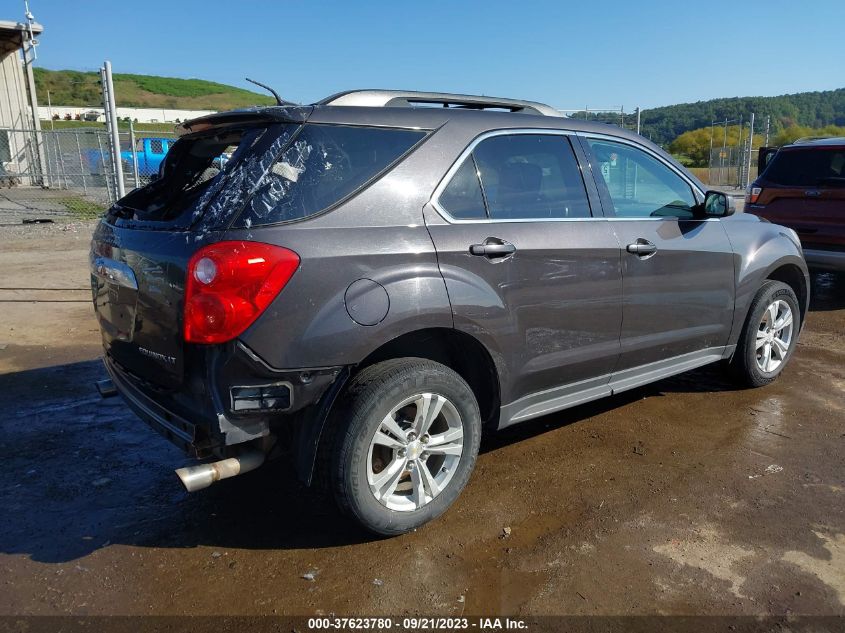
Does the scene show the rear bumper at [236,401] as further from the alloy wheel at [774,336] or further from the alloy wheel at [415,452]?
the alloy wheel at [774,336]

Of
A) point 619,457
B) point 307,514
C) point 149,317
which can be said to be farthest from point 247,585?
point 619,457

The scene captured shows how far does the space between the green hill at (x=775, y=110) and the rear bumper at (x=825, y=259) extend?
1817cm

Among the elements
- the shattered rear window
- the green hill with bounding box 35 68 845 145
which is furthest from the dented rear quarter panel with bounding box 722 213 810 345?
the green hill with bounding box 35 68 845 145

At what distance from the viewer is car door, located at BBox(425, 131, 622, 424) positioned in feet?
10.4

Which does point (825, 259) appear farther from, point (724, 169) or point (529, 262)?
point (724, 169)

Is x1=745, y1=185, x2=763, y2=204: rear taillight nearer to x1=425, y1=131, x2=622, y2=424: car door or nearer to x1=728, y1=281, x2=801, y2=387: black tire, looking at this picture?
x1=728, y1=281, x2=801, y2=387: black tire

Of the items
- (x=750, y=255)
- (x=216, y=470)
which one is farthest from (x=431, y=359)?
(x=750, y=255)

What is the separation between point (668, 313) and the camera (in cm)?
412

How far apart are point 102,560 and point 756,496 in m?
3.16

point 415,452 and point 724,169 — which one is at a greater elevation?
point 724,169

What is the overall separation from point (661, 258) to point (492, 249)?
1.35m

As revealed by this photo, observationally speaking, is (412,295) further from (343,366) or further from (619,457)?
(619,457)

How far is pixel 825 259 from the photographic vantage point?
754 centimetres

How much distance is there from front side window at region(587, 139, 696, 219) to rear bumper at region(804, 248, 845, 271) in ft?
13.3
